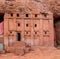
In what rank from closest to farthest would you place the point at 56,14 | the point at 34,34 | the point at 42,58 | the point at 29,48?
1. the point at 42,58
2. the point at 29,48
3. the point at 34,34
4. the point at 56,14

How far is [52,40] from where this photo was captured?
25391 millimetres

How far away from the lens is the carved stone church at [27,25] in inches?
996

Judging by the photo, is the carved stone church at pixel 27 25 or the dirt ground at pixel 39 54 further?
the carved stone church at pixel 27 25

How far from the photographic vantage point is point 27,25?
2558 centimetres

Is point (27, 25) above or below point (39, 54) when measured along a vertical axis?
above

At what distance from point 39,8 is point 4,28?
4164 mm

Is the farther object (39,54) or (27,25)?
(27,25)

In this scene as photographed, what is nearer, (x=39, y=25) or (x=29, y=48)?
(x=29, y=48)

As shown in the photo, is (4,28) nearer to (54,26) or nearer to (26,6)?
(26,6)

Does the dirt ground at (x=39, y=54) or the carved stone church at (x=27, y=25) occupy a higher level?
the carved stone church at (x=27, y=25)

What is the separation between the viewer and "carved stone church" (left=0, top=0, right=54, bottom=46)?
25297 mm

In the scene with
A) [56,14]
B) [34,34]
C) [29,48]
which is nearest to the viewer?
[29,48]

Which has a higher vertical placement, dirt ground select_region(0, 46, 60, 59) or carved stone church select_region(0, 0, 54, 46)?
carved stone church select_region(0, 0, 54, 46)

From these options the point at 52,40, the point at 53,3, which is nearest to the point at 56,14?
the point at 53,3
